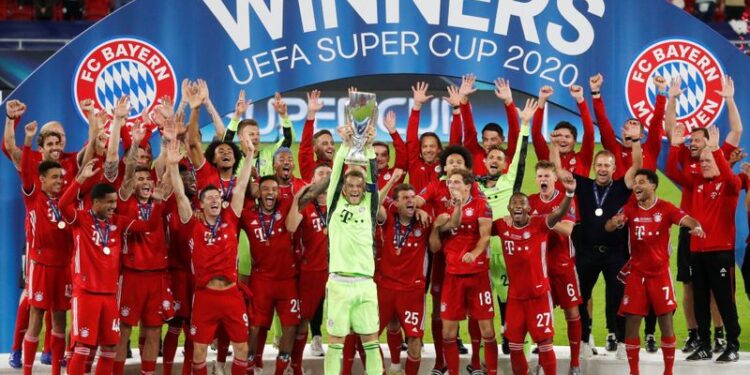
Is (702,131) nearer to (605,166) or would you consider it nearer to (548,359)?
(605,166)

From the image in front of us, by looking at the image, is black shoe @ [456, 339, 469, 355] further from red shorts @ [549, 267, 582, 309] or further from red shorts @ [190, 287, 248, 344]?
red shorts @ [190, 287, 248, 344]

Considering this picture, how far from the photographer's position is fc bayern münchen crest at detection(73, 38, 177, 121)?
11.2 metres

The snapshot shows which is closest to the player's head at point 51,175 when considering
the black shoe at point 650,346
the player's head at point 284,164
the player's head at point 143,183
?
the player's head at point 143,183

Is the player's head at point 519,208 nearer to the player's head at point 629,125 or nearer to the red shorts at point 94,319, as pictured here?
the player's head at point 629,125

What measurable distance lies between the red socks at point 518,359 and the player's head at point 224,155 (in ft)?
8.81

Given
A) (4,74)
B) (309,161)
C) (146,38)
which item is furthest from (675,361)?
(4,74)

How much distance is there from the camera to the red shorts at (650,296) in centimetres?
1036

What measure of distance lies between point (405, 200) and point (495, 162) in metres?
0.94

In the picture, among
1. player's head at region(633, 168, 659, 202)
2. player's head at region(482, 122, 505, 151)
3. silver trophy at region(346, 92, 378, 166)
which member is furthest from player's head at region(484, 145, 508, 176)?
silver trophy at region(346, 92, 378, 166)

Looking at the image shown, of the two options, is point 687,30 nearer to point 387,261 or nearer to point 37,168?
point 387,261

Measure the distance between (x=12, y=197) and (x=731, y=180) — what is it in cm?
621

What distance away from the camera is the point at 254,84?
11.5 m

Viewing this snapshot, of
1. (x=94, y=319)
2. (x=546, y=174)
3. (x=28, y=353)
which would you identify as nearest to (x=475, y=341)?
(x=546, y=174)

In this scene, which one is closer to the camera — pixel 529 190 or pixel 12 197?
pixel 12 197
